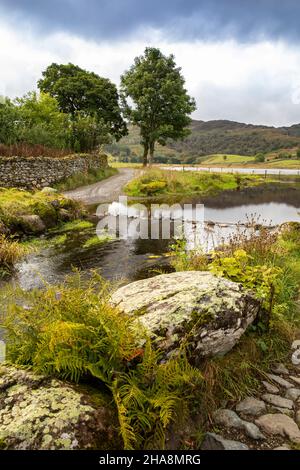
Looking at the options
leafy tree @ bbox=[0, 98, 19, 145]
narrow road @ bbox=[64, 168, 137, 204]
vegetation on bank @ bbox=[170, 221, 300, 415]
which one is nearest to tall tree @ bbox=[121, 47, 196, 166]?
narrow road @ bbox=[64, 168, 137, 204]

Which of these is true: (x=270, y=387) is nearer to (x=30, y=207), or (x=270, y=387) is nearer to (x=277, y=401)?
(x=277, y=401)

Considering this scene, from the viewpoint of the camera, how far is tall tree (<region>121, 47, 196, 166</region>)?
38.8 metres

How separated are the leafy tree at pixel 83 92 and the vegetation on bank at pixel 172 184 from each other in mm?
14697

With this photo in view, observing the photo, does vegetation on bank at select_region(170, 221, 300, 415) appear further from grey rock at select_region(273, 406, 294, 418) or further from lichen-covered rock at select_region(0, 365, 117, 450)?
lichen-covered rock at select_region(0, 365, 117, 450)

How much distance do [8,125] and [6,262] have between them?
17168 mm

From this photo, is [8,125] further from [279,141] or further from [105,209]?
[279,141]

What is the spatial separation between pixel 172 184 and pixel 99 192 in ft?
22.7

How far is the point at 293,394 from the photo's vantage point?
362 cm

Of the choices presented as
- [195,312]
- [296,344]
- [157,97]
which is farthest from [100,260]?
[157,97]

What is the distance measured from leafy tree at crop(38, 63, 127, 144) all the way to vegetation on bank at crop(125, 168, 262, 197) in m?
14.7

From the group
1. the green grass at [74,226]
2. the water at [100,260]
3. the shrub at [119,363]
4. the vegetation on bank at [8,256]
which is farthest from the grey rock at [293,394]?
the green grass at [74,226]

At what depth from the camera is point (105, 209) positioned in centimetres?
→ 1808

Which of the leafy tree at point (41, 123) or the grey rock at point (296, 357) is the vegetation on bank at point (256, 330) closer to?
the grey rock at point (296, 357)
